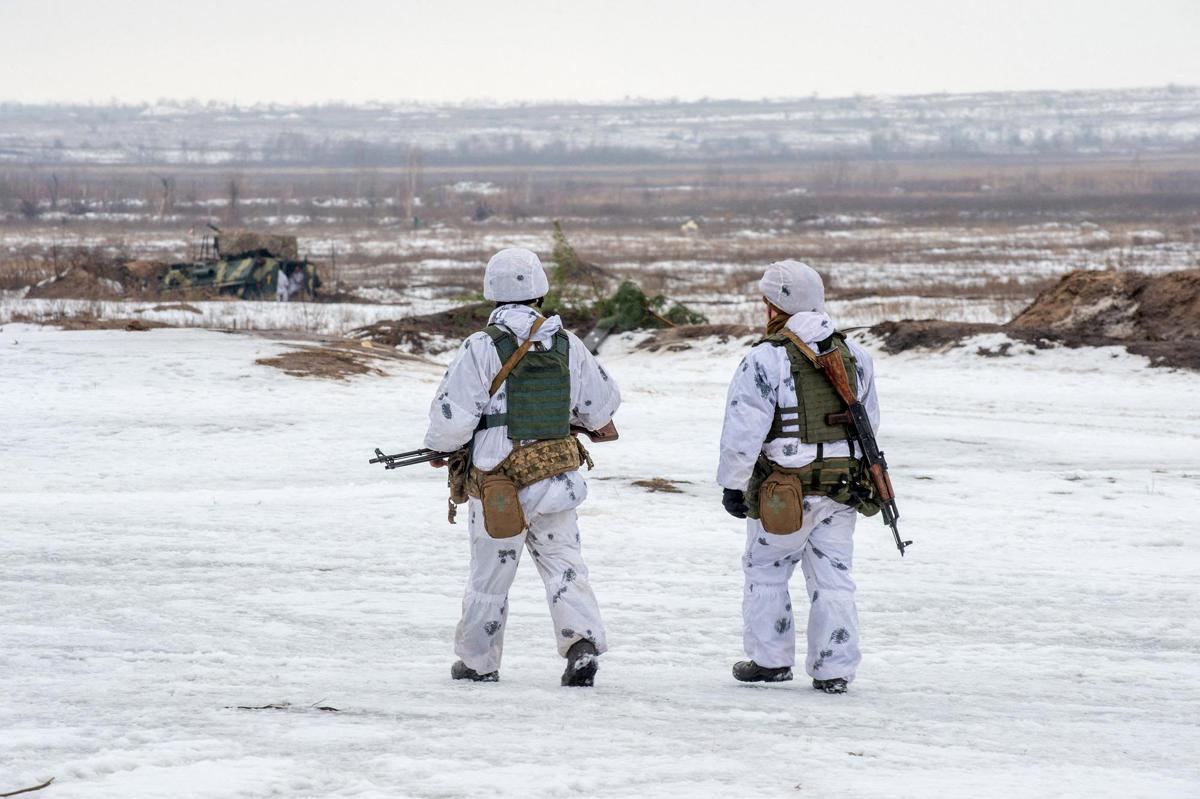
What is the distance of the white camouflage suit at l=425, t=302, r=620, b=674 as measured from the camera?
596 centimetres

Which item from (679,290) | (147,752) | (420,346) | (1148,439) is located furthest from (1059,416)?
(679,290)

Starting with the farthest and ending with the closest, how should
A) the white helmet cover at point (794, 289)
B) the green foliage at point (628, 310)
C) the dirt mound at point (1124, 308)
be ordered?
the green foliage at point (628, 310) → the dirt mound at point (1124, 308) → the white helmet cover at point (794, 289)

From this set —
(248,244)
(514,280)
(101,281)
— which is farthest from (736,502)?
(248,244)

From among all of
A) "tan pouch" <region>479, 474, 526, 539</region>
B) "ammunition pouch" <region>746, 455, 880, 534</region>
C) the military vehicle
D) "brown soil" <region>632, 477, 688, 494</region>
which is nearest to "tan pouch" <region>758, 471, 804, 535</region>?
"ammunition pouch" <region>746, 455, 880, 534</region>

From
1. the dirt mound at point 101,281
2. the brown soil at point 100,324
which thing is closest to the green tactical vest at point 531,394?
the brown soil at point 100,324

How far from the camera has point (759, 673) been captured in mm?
6359

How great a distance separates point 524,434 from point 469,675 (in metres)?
1.04

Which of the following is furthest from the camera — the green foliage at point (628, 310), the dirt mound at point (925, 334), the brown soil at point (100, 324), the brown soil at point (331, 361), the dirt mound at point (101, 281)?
the dirt mound at point (101, 281)

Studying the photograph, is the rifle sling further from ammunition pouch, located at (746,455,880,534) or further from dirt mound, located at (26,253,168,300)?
dirt mound, located at (26,253,168,300)

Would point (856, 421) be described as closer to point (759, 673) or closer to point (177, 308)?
point (759, 673)

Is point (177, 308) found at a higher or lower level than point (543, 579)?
lower

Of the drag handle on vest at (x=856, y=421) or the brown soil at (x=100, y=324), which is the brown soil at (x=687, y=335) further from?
the drag handle on vest at (x=856, y=421)

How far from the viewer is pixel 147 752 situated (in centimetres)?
477

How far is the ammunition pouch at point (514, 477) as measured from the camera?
5.91 m
